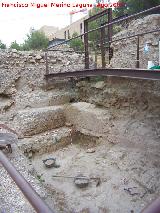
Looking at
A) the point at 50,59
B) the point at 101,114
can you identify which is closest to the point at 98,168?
the point at 101,114

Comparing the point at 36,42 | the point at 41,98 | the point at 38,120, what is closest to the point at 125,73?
the point at 38,120

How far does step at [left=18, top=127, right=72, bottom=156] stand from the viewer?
7848mm

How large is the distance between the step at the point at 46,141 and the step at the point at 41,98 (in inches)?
50.8

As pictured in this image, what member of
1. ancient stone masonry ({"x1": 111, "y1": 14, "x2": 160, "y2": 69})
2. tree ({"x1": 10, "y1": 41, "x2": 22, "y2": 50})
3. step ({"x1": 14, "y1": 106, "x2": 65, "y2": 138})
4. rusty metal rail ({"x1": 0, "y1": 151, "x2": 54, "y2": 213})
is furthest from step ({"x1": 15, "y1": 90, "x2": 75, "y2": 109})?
tree ({"x1": 10, "y1": 41, "x2": 22, "y2": 50})

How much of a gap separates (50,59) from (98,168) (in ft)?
18.6

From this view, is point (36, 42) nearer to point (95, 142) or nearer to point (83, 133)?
point (83, 133)

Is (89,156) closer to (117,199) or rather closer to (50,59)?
(117,199)

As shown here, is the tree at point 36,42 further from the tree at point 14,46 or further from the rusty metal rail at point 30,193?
the rusty metal rail at point 30,193

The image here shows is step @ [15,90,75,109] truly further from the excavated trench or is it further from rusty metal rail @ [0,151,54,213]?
rusty metal rail @ [0,151,54,213]

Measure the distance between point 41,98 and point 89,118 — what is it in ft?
7.35

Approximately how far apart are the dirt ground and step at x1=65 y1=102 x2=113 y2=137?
1.31 ft

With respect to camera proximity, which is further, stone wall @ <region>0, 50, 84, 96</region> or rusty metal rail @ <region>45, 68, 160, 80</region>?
stone wall @ <region>0, 50, 84, 96</region>

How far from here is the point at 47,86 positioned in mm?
10219

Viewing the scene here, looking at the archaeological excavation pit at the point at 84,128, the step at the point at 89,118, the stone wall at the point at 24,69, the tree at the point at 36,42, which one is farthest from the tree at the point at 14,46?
the step at the point at 89,118
